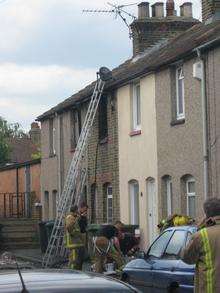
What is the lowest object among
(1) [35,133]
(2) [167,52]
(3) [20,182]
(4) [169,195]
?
(4) [169,195]

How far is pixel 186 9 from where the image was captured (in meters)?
28.7

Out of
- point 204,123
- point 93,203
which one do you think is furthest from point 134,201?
point 204,123

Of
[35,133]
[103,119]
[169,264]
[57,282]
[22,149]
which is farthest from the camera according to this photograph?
[22,149]

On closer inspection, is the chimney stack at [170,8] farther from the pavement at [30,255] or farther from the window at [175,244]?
the window at [175,244]

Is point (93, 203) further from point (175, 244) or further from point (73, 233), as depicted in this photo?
point (175, 244)

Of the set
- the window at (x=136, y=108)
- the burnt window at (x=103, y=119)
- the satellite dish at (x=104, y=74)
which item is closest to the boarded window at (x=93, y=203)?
the burnt window at (x=103, y=119)

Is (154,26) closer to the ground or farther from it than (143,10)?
closer to the ground

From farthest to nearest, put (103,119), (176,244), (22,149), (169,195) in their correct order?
(22,149)
(103,119)
(169,195)
(176,244)

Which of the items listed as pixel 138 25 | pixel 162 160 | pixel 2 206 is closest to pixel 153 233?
pixel 162 160

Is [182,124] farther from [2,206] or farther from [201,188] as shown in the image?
[2,206]

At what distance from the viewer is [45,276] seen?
544 cm

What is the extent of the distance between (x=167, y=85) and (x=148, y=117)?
158 centimetres

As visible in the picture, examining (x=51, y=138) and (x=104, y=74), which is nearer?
(x=104, y=74)

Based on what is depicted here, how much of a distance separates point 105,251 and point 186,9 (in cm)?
A: 1499
